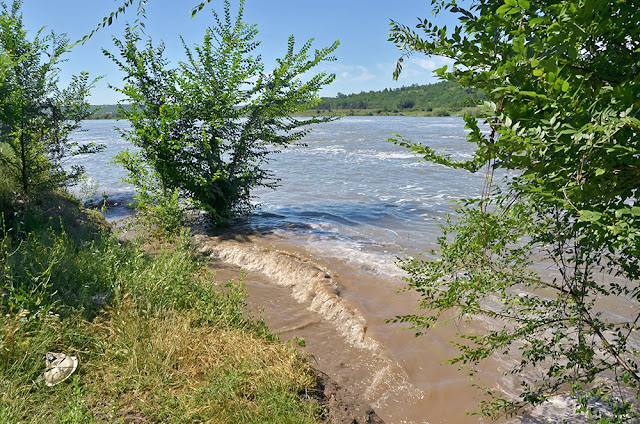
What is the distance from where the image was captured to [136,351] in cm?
362

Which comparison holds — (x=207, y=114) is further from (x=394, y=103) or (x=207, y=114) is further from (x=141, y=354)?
(x=394, y=103)

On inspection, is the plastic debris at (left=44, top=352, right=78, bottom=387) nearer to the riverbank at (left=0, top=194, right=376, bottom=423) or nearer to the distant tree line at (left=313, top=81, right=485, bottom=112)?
the riverbank at (left=0, top=194, right=376, bottom=423)

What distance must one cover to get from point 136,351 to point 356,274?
4851 millimetres

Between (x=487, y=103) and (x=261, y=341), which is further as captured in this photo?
(x=261, y=341)

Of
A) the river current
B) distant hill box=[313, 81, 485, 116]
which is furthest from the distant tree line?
the river current

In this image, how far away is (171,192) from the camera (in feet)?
30.9

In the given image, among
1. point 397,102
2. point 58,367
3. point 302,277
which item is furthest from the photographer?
point 397,102

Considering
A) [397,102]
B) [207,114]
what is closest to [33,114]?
[207,114]

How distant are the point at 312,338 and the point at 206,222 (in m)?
6.18

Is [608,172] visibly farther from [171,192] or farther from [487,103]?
[171,192]

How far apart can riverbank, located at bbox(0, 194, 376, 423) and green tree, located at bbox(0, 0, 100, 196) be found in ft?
10.1

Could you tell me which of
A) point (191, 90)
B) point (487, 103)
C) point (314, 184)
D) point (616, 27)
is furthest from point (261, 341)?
point (314, 184)

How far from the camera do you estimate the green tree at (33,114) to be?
22.4 feet

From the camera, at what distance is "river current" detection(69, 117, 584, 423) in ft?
15.2
